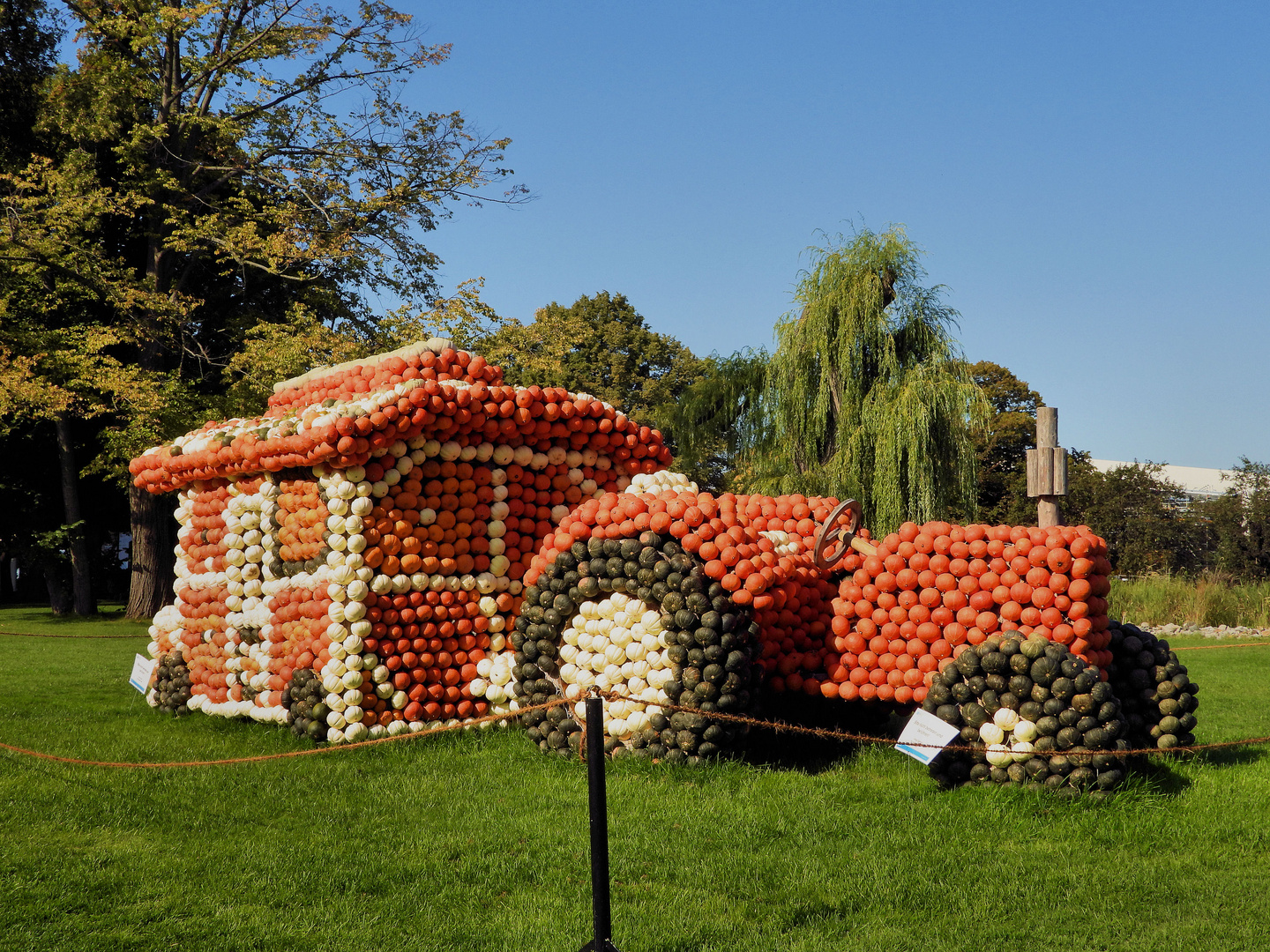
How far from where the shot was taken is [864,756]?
7.58m

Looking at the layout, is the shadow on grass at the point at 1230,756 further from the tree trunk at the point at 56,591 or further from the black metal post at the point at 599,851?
the tree trunk at the point at 56,591

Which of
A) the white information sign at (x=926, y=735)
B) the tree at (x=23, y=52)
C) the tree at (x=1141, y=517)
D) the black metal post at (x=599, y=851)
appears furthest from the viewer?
the tree at (x=1141, y=517)

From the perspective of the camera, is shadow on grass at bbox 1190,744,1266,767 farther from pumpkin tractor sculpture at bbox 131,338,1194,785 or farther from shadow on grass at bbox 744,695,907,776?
shadow on grass at bbox 744,695,907,776

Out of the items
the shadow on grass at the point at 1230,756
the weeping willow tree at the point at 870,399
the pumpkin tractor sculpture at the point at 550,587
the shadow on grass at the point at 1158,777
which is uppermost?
the weeping willow tree at the point at 870,399

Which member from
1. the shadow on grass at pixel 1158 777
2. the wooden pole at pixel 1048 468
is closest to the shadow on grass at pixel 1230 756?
the shadow on grass at pixel 1158 777

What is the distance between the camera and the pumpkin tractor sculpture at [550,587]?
678cm

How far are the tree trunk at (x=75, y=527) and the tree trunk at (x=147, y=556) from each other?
2839 millimetres

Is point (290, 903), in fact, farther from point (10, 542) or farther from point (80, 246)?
point (10, 542)

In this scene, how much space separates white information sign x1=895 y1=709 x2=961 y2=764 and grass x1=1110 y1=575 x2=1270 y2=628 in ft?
48.9

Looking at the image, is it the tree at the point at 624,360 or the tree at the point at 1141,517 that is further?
the tree at the point at 624,360

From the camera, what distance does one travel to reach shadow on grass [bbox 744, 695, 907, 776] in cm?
745

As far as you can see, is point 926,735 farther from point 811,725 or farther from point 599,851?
point 599,851

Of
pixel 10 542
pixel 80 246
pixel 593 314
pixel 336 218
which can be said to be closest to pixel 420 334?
pixel 336 218

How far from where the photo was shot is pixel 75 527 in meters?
22.6
